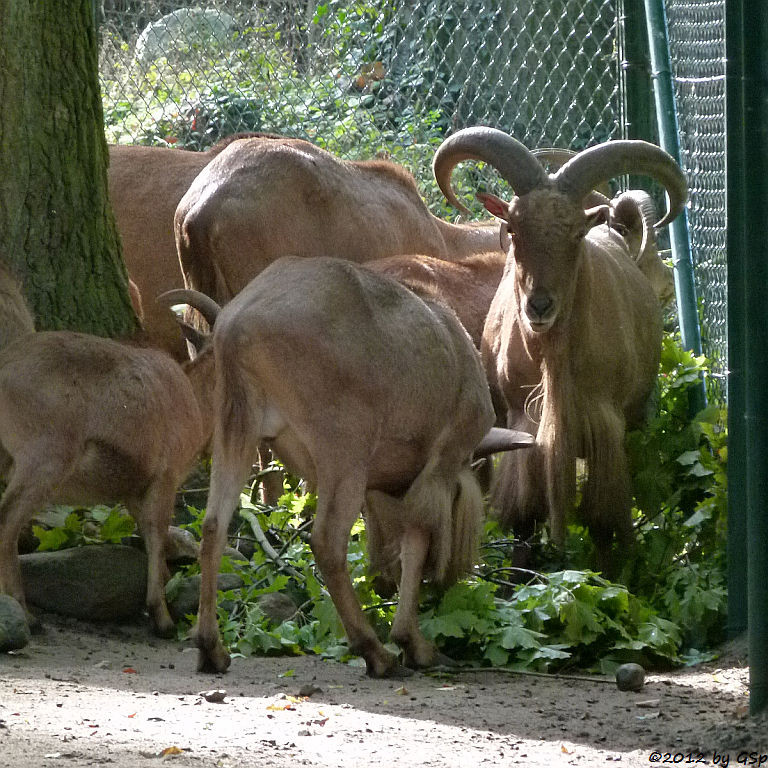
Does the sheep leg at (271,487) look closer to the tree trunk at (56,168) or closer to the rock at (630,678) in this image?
the tree trunk at (56,168)

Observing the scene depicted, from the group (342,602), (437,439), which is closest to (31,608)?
(342,602)

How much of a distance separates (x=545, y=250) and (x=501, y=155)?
61 centimetres

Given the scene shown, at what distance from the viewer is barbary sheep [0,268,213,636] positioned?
17.6 feet

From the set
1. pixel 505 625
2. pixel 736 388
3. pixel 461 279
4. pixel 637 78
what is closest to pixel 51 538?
pixel 505 625

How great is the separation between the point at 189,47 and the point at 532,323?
4970 millimetres

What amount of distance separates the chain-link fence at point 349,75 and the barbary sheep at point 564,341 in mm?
2322

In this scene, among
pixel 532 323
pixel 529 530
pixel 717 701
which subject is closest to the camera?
pixel 717 701

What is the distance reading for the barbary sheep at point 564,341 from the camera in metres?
6.15

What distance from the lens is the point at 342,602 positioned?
495cm

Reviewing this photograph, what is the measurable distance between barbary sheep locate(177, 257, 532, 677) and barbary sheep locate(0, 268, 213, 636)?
0.72 metres

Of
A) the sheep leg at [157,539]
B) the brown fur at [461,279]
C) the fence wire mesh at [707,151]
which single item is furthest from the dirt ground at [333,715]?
the brown fur at [461,279]

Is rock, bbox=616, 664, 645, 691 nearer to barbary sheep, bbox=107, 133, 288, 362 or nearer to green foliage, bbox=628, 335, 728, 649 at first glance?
green foliage, bbox=628, 335, 728, 649

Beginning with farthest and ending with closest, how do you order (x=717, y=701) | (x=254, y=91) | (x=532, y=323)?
(x=254, y=91) → (x=532, y=323) → (x=717, y=701)

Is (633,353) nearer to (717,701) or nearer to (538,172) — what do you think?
(538,172)
